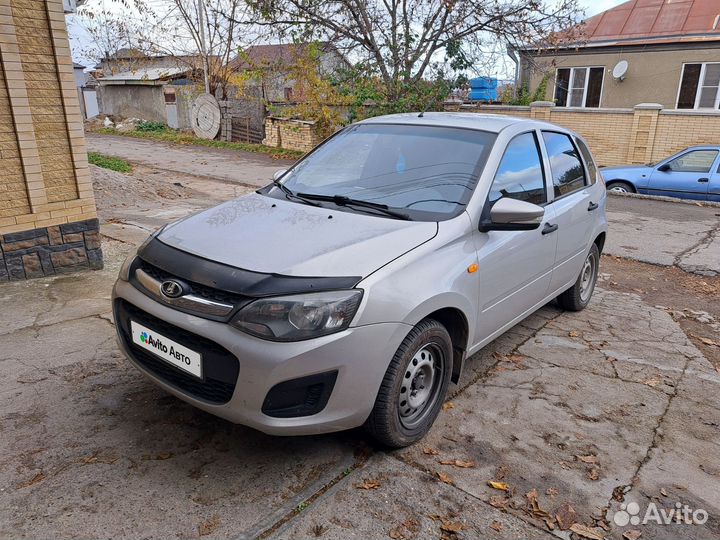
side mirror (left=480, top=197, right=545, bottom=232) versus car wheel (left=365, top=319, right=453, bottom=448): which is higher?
side mirror (left=480, top=197, right=545, bottom=232)

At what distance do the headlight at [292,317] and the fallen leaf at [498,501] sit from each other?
1.14 m

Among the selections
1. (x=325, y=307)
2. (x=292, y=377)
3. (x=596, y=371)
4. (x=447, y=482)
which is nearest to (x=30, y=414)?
(x=292, y=377)

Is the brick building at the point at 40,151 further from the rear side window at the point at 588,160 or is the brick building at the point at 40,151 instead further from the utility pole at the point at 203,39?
the utility pole at the point at 203,39

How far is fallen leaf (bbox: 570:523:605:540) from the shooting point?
8.28 ft

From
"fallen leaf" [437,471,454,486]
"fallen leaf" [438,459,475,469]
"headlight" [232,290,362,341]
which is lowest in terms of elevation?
"fallen leaf" [438,459,475,469]

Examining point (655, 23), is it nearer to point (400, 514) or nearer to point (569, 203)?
point (569, 203)

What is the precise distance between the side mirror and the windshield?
195 millimetres

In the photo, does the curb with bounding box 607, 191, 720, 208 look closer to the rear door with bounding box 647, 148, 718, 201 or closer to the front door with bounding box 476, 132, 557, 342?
the rear door with bounding box 647, 148, 718, 201

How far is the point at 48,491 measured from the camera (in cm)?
264

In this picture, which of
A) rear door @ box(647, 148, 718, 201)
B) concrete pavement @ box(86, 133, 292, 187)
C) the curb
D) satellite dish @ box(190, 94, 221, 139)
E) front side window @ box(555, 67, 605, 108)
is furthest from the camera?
satellite dish @ box(190, 94, 221, 139)

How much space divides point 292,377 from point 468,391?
1.70 meters

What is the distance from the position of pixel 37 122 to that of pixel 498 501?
5066 millimetres

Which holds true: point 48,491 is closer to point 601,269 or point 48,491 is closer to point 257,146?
point 601,269

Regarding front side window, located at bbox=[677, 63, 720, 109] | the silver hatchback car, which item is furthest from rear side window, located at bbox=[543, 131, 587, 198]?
front side window, located at bbox=[677, 63, 720, 109]
